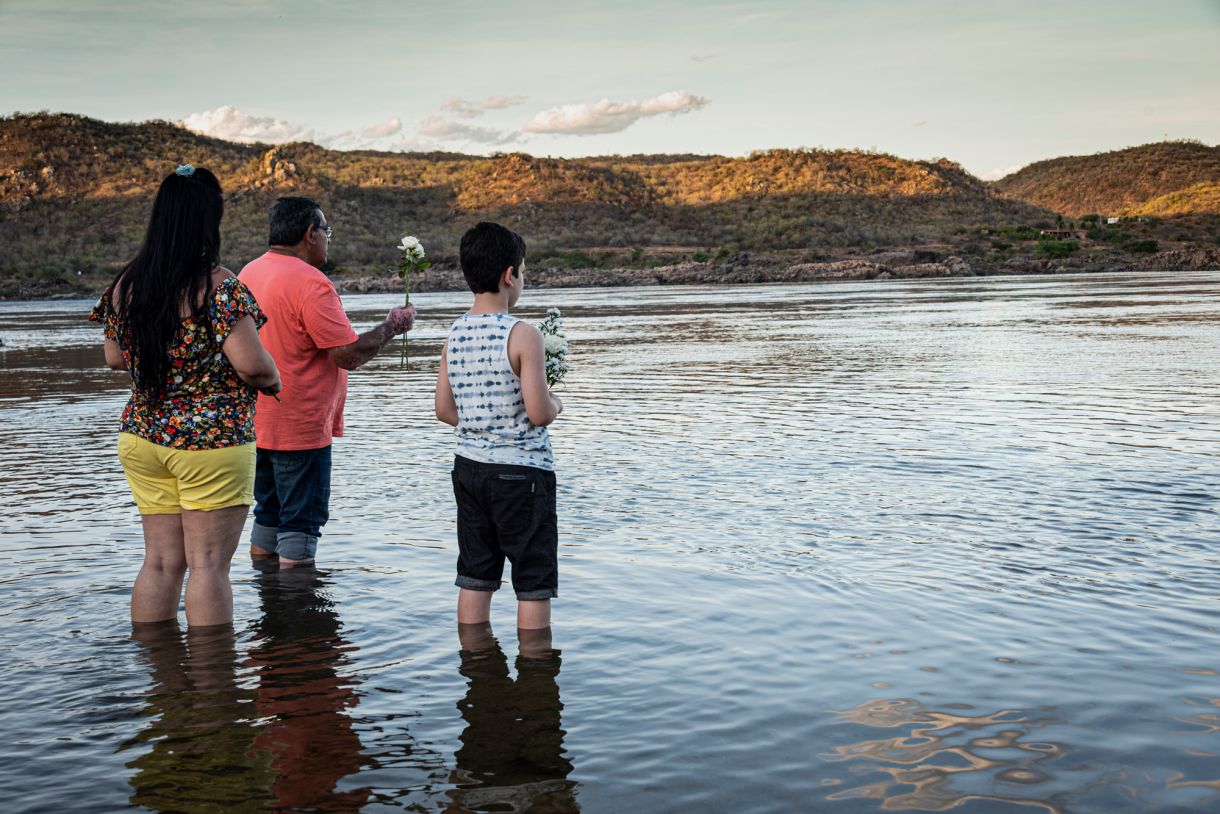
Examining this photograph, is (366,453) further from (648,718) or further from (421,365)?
(421,365)

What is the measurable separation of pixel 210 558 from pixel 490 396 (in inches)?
54.5

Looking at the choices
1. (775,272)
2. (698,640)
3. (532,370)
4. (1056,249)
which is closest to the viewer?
(532,370)

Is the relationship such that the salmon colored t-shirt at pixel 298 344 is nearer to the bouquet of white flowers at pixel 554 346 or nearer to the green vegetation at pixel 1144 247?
the bouquet of white flowers at pixel 554 346

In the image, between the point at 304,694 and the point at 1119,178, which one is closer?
the point at 304,694

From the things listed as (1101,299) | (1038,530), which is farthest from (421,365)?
(1101,299)

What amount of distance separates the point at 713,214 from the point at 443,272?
130 feet

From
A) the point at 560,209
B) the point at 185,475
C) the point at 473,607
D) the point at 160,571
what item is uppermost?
the point at 560,209

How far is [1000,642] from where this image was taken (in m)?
5.27

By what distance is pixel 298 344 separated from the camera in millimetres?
5949

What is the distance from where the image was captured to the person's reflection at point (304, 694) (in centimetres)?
398

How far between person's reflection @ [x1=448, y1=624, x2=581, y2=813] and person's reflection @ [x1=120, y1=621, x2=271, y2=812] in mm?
703

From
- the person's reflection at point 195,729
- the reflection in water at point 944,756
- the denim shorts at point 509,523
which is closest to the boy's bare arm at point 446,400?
the denim shorts at point 509,523

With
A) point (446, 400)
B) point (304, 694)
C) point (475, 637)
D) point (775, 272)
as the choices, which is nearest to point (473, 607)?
point (475, 637)

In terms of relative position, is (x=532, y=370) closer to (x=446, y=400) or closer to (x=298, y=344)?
Result: (x=446, y=400)
